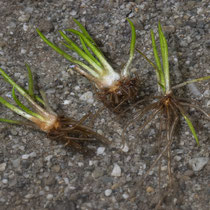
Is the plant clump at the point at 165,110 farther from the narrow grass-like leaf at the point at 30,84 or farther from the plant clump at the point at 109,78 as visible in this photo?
the narrow grass-like leaf at the point at 30,84

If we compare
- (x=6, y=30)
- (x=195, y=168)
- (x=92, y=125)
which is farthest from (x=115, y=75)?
(x=6, y=30)

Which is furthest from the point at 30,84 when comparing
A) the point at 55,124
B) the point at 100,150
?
the point at 100,150

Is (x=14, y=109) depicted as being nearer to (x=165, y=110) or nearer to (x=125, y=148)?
(x=125, y=148)

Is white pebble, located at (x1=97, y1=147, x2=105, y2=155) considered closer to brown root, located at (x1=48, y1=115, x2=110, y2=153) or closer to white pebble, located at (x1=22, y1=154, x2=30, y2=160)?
brown root, located at (x1=48, y1=115, x2=110, y2=153)

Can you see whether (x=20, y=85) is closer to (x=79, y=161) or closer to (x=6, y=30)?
(x=6, y=30)

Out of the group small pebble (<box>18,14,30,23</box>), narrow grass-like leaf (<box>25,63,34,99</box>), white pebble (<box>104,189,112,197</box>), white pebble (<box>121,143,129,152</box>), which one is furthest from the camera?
small pebble (<box>18,14,30,23</box>)


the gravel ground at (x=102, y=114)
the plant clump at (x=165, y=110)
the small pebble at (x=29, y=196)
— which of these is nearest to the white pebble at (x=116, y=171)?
the gravel ground at (x=102, y=114)

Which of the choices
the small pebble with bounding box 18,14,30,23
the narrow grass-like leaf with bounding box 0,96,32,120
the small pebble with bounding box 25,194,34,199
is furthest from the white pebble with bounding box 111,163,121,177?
the small pebble with bounding box 18,14,30,23
